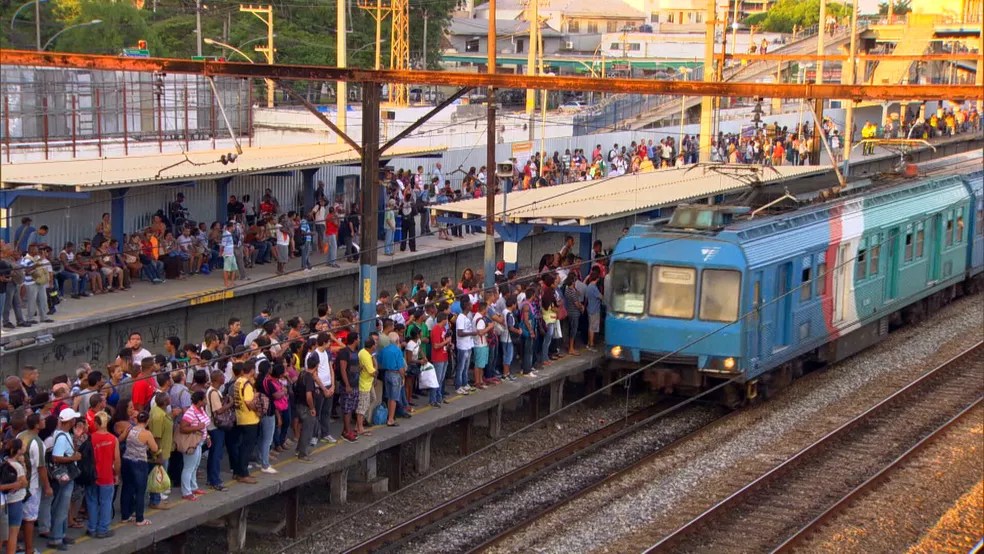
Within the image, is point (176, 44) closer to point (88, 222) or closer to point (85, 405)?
point (88, 222)

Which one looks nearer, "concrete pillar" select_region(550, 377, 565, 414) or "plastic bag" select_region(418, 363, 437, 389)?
"plastic bag" select_region(418, 363, 437, 389)

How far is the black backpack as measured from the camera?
11836 mm

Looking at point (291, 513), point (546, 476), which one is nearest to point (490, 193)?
point (546, 476)

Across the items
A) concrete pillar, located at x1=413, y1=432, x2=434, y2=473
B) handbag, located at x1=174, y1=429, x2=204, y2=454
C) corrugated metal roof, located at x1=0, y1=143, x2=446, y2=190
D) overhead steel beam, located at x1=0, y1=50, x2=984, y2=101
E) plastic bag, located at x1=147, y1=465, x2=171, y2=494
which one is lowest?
concrete pillar, located at x1=413, y1=432, x2=434, y2=473

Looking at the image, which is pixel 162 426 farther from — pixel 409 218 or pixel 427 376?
pixel 409 218

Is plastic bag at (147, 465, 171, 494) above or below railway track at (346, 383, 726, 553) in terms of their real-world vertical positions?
above

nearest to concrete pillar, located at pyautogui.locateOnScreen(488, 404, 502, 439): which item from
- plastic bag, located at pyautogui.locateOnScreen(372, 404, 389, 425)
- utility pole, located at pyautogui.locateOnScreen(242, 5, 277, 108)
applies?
plastic bag, located at pyautogui.locateOnScreen(372, 404, 389, 425)

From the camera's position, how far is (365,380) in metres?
15.6

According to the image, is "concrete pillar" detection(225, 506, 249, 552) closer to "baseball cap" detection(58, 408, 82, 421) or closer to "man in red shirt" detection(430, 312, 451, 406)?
"baseball cap" detection(58, 408, 82, 421)

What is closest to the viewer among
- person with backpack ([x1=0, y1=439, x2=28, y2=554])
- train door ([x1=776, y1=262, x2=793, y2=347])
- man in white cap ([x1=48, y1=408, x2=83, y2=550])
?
person with backpack ([x1=0, y1=439, x2=28, y2=554])

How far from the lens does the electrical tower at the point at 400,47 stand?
5156cm

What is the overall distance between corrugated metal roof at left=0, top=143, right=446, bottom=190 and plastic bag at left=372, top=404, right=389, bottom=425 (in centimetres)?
731

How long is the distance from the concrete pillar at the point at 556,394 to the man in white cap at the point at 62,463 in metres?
→ 9.47

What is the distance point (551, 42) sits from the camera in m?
107
